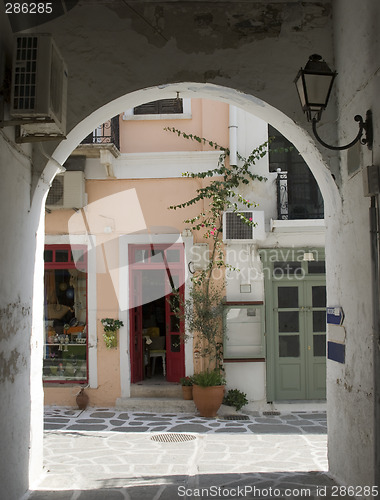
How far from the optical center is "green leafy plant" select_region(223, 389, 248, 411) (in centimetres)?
930

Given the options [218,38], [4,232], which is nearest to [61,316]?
[4,232]

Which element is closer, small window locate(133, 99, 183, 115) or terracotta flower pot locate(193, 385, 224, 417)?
terracotta flower pot locate(193, 385, 224, 417)

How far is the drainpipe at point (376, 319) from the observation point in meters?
3.95

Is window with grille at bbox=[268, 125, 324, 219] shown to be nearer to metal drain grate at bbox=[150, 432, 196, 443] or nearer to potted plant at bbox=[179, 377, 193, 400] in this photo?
potted plant at bbox=[179, 377, 193, 400]

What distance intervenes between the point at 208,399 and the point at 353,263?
16.8ft

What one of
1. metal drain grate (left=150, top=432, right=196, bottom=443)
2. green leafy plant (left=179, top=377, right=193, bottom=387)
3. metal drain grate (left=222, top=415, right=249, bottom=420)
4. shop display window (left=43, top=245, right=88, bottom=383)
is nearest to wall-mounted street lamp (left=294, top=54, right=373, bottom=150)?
metal drain grate (left=150, top=432, right=196, bottom=443)

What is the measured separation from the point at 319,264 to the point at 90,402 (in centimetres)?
495

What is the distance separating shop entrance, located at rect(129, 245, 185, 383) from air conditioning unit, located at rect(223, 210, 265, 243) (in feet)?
3.34

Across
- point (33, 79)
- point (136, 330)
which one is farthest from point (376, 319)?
point (136, 330)

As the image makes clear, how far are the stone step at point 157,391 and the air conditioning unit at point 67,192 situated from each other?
3545 mm

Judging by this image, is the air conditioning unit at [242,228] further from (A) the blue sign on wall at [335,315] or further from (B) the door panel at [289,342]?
(A) the blue sign on wall at [335,315]

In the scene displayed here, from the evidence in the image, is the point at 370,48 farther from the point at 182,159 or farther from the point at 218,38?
the point at 182,159

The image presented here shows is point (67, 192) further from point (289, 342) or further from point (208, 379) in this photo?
point (289, 342)

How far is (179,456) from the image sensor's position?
6559 millimetres
